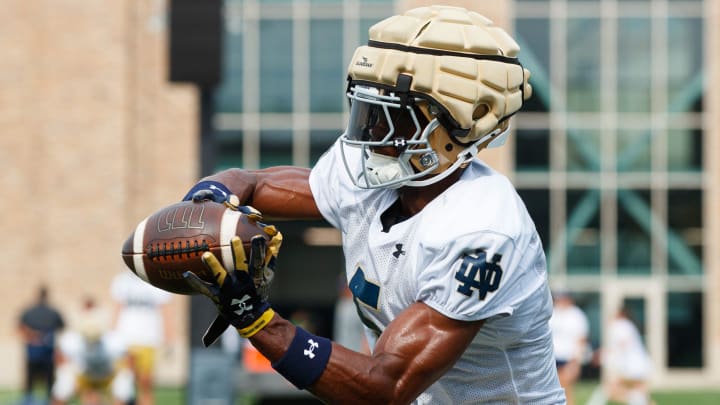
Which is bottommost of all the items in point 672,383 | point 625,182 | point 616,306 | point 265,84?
point 672,383

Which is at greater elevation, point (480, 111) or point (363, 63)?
point (363, 63)

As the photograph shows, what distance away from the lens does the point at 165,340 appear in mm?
12977

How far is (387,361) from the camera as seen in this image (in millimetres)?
3299

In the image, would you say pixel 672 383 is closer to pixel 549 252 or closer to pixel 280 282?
pixel 549 252

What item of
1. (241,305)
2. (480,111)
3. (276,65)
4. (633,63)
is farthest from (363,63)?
(633,63)

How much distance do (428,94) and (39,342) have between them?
11635 mm

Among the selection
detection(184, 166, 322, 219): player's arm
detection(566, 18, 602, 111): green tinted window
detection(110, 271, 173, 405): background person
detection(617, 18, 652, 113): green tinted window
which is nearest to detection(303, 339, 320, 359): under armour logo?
detection(184, 166, 322, 219): player's arm

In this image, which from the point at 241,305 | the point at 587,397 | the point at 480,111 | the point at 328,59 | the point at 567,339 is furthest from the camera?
the point at 328,59

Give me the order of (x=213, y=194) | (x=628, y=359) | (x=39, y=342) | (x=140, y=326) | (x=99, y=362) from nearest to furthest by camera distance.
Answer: (x=213, y=194)
(x=99, y=362)
(x=140, y=326)
(x=628, y=359)
(x=39, y=342)

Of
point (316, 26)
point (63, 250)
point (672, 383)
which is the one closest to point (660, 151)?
point (672, 383)

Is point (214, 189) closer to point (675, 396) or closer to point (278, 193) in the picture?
point (278, 193)

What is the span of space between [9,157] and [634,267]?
11.2m

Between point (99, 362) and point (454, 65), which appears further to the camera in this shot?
point (99, 362)

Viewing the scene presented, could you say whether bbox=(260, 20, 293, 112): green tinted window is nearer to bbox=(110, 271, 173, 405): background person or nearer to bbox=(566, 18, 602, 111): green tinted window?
bbox=(566, 18, 602, 111): green tinted window
